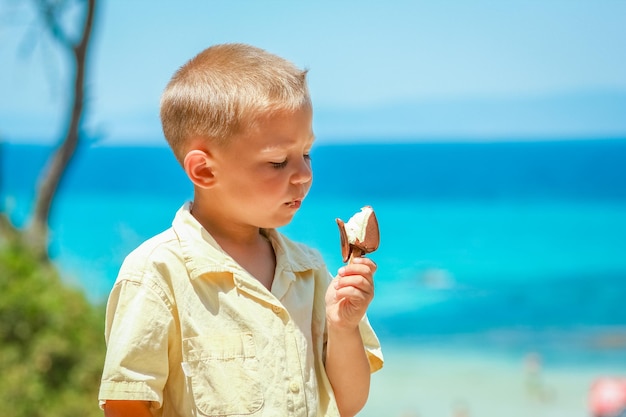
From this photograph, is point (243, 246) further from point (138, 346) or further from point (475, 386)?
point (475, 386)

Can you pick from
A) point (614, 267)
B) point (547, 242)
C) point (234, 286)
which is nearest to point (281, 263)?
point (234, 286)

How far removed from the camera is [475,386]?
9297 mm

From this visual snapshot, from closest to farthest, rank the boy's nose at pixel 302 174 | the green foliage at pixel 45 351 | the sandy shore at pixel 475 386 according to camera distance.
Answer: the boy's nose at pixel 302 174 → the green foliage at pixel 45 351 → the sandy shore at pixel 475 386

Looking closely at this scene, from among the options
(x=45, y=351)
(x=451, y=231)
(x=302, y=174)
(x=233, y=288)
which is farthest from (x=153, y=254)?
(x=451, y=231)

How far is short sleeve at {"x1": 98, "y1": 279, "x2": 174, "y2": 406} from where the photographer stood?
52.2 inches

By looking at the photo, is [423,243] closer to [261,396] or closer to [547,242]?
[547,242]

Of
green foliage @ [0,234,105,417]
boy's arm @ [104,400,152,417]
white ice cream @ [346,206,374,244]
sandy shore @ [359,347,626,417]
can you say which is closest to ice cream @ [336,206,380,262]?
white ice cream @ [346,206,374,244]

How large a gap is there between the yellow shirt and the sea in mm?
3663

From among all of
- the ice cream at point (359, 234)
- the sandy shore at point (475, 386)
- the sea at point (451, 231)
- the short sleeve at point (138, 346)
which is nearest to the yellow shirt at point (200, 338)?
the short sleeve at point (138, 346)

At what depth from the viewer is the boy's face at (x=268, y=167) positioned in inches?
55.7

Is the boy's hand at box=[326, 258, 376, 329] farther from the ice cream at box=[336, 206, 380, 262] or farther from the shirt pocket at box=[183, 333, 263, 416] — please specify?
the shirt pocket at box=[183, 333, 263, 416]

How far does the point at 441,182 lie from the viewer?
2259 centimetres

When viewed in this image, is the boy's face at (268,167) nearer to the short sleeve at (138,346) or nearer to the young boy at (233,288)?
the young boy at (233,288)

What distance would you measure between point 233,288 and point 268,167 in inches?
7.5
